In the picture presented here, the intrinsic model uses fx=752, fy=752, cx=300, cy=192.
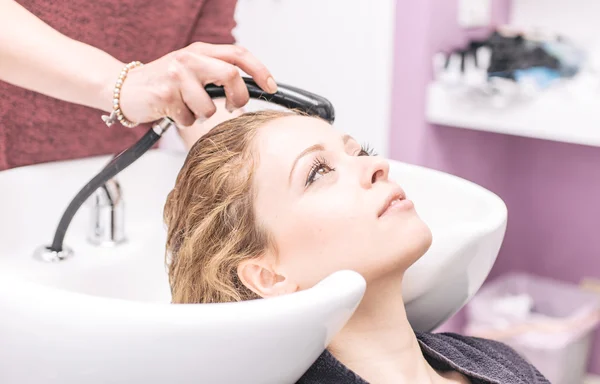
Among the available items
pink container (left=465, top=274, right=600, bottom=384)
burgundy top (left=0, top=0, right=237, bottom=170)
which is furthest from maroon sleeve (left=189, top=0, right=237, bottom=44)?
pink container (left=465, top=274, right=600, bottom=384)

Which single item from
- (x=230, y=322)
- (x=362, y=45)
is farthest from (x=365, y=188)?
(x=362, y=45)

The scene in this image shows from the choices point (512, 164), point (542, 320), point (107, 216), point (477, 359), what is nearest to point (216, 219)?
point (107, 216)

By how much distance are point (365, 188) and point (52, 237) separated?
23.0 inches

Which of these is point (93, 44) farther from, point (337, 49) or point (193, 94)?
point (337, 49)

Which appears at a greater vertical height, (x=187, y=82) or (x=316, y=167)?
(x=187, y=82)

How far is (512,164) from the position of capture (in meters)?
2.41

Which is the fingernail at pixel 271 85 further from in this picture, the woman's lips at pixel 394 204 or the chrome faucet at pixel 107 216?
the chrome faucet at pixel 107 216

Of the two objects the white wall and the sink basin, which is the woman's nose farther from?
the white wall

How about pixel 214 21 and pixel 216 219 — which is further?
pixel 214 21

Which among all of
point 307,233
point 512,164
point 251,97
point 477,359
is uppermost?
point 251,97

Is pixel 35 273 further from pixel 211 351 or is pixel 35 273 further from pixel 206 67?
pixel 211 351

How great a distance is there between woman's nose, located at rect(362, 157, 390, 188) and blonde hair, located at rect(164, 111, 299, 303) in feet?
0.48

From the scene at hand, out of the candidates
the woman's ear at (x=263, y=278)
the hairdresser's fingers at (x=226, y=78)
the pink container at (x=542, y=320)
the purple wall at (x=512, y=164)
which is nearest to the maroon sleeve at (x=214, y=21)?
the hairdresser's fingers at (x=226, y=78)

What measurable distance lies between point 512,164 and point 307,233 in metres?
1.64
